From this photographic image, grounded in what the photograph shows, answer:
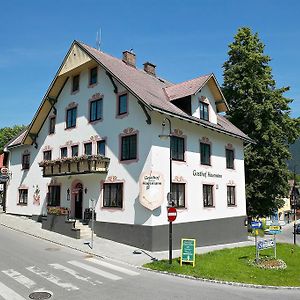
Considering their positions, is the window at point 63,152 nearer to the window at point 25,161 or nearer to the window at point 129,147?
the window at point 25,161

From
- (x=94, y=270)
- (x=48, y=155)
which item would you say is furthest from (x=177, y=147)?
(x=48, y=155)

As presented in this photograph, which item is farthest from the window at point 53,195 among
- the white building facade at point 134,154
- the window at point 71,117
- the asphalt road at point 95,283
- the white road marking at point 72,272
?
the white road marking at point 72,272

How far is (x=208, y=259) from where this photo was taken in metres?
17.8

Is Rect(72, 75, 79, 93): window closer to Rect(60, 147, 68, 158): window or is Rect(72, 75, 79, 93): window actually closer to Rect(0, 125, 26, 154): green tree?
Rect(60, 147, 68, 158): window

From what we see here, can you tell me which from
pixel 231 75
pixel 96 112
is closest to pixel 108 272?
pixel 96 112

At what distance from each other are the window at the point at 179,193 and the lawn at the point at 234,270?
14.7 ft

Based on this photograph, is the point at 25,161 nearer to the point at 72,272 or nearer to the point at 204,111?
the point at 204,111

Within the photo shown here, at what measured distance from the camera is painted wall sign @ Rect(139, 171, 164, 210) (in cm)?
2041

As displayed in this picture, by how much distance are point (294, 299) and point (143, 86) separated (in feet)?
53.9

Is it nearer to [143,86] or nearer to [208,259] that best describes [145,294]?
[208,259]

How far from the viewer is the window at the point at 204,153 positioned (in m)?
25.0

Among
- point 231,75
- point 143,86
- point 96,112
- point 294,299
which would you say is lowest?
point 294,299

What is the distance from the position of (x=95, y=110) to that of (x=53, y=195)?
8.16m

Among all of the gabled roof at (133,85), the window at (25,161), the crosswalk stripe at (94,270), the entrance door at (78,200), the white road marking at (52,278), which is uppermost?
the gabled roof at (133,85)
